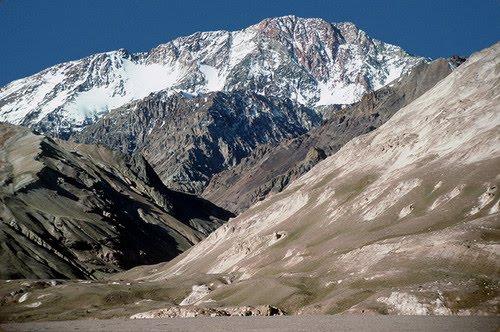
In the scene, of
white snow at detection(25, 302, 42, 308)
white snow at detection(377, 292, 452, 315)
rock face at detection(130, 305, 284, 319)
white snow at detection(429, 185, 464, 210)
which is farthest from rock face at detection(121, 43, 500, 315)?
white snow at detection(25, 302, 42, 308)

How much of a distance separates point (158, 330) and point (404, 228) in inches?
3607

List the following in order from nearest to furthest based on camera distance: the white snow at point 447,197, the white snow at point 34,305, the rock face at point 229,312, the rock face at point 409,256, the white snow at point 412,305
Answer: the white snow at point 412,305
the rock face at point 409,256
the rock face at point 229,312
the white snow at point 447,197
the white snow at point 34,305

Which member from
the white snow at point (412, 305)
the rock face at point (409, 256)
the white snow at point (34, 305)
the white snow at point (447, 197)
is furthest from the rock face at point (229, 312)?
the white snow at point (34, 305)

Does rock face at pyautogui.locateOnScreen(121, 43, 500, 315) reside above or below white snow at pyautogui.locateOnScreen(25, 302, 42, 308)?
below

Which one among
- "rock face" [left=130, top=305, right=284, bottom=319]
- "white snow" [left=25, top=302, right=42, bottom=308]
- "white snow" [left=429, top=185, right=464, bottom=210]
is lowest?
"white snow" [left=429, top=185, right=464, bottom=210]

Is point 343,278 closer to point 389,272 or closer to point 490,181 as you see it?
point 389,272

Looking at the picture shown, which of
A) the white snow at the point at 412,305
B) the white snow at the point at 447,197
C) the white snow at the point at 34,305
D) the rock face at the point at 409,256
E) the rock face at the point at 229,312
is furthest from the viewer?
the white snow at the point at 34,305

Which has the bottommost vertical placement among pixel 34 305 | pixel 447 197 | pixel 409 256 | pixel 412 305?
pixel 447 197

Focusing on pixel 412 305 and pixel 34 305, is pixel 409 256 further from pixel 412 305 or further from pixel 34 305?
pixel 34 305

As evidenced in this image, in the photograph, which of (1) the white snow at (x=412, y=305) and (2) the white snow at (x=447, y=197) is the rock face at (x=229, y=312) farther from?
(2) the white snow at (x=447, y=197)

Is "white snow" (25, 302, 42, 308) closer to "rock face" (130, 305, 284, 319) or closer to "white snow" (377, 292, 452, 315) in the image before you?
"rock face" (130, 305, 284, 319)

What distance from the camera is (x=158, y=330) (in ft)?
259

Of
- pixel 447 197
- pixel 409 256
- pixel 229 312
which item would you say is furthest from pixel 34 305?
pixel 447 197

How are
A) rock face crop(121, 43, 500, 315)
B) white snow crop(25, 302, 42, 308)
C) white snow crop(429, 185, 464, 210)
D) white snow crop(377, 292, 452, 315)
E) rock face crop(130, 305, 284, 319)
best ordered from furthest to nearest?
white snow crop(25, 302, 42, 308)
white snow crop(429, 185, 464, 210)
rock face crop(130, 305, 284, 319)
rock face crop(121, 43, 500, 315)
white snow crop(377, 292, 452, 315)
